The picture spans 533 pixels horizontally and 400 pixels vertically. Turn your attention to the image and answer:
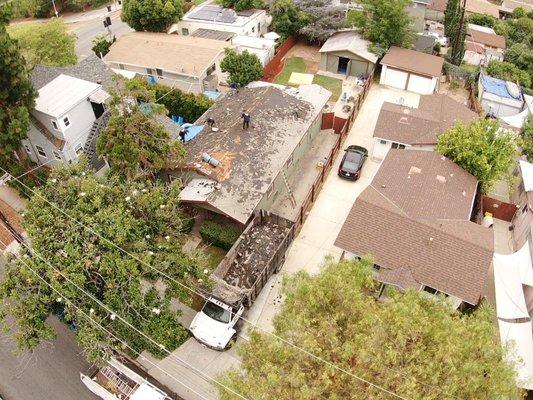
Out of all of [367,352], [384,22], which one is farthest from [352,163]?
[367,352]

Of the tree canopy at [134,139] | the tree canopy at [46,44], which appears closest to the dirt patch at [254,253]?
the tree canopy at [134,139]

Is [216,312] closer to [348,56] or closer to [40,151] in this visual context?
[40,151]

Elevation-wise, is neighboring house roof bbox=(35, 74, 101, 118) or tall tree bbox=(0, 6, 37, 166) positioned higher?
tall tree bbox=(0, 6, 37, 166)

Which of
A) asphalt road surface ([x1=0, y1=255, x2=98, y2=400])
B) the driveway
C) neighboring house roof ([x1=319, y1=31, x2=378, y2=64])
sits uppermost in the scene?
neighboring house roof ([x1=319, y1=31, x2=378, y2=64])

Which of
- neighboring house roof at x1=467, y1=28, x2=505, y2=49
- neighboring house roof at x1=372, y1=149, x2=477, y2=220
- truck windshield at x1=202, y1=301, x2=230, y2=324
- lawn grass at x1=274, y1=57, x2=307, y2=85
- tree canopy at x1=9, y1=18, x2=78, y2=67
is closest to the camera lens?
truck windshield at x1=202, y1=301, x2=230, y2=324

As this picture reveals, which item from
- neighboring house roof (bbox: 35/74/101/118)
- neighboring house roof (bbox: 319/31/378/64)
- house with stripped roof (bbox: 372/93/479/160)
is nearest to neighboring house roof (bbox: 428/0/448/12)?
neighboring house roof (bbox: 319/31/378/64)

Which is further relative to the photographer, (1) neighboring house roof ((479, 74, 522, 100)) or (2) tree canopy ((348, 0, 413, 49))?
(2) tree canopy ((348, 0, 413, 49))

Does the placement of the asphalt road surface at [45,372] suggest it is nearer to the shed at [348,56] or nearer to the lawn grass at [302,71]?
the lawn grass at [302,71]

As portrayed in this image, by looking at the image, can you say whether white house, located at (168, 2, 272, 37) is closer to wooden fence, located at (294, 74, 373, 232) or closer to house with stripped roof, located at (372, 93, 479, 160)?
wooden fence, located at (294, 74, 373, 232)
